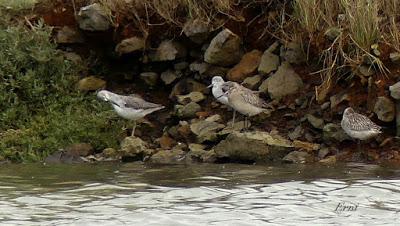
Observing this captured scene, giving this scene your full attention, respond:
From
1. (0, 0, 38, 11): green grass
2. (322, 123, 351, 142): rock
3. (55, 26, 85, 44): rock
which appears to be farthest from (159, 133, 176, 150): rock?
(0, 0, 38, 11): green grass

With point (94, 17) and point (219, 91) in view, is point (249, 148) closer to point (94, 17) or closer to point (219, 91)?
point (219, 91)

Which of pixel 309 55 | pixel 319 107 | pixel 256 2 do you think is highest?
pixel 256 2

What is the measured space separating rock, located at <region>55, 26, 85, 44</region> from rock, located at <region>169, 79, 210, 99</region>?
1785 millimetres

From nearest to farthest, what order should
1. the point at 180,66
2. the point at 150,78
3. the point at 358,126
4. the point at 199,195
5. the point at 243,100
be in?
the point at 199,195 < the point at 358,126 < the point at 243,100 < the point at 180,66 < the point at 150,78

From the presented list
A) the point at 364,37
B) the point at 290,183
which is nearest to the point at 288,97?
the point at 364,37

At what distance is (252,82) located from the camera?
12.9 metres

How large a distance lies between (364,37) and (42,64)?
190 inches

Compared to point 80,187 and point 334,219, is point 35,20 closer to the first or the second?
point 80,187

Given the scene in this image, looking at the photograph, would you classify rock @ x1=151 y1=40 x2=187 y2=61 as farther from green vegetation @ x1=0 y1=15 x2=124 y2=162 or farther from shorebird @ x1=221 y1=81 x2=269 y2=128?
shorebird @ x1=221 y1=81 x2=269 y2=128

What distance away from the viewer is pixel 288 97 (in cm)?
1252

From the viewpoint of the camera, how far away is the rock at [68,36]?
552 inches

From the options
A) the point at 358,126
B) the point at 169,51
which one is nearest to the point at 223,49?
the point at 169,51

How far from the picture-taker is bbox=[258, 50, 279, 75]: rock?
1284 centimetres

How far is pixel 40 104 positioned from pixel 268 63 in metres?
3.39
